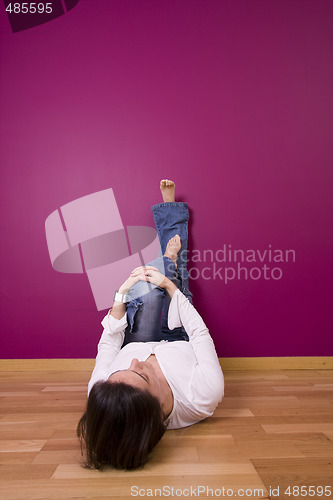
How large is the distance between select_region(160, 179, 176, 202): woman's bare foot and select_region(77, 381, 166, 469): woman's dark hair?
1345 mm

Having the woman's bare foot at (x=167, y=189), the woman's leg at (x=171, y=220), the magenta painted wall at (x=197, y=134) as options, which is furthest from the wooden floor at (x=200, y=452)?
the woman's bare foot at (x=167, y=189)

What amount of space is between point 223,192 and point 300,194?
51 cm

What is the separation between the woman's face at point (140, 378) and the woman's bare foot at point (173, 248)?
952mm

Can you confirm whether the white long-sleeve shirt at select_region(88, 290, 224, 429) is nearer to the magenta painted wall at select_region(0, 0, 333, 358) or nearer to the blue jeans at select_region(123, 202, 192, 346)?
the blue jeans at select_region(123, 202, 192, 346)

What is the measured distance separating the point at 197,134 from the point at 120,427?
1.83 meters

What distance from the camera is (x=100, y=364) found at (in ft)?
4.57

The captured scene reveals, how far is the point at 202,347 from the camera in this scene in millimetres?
1353

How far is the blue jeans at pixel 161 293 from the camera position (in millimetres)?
1634

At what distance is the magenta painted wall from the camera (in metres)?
2.20

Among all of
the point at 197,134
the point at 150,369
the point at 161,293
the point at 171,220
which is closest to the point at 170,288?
Result: the point at 161,293

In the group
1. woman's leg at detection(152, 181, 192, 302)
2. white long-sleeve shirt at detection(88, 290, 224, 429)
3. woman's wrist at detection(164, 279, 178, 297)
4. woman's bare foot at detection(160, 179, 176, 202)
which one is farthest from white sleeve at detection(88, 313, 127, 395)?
woman's bare foot at detection(160, 179, 176, 202)

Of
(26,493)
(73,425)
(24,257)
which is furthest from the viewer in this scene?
(24,257)

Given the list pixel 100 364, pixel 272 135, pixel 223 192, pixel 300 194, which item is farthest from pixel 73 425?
pixel 272 135

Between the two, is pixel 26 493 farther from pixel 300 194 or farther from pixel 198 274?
pixel 300 194
